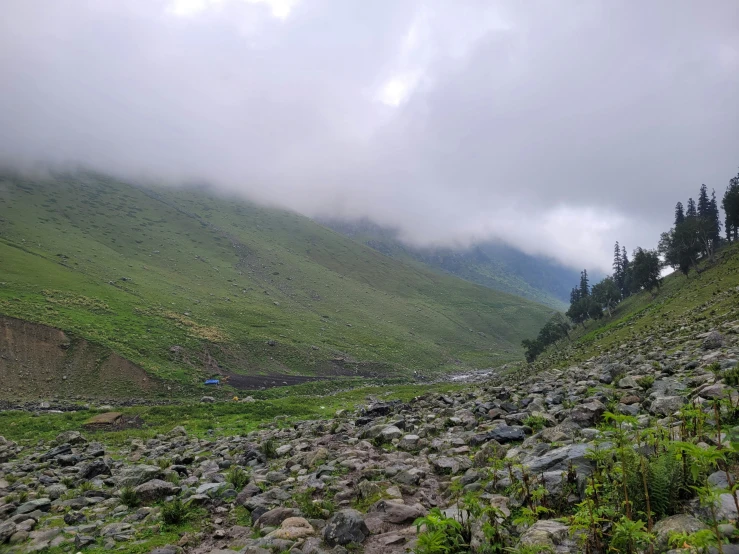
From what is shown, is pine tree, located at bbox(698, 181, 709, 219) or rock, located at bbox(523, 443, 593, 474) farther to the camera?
pine tree, located at bbox(698, 181, 709, 219)

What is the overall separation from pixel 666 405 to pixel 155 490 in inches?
563

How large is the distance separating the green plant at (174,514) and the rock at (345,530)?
4422mm

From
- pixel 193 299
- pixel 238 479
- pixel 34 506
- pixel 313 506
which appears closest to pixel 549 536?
pixel 313 506

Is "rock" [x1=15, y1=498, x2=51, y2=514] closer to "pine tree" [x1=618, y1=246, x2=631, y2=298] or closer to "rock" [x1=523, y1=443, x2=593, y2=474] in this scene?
"rock" [x1=523, y1=443, x2=593, y2=474]

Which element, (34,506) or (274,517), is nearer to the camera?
(274,517)

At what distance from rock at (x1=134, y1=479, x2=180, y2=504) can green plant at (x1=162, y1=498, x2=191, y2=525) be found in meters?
2.02

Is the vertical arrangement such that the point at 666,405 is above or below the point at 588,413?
above

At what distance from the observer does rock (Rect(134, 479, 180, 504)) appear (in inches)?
443

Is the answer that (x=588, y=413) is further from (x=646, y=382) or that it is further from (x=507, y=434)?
(x=646, y=382)

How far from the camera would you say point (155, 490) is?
11438mm

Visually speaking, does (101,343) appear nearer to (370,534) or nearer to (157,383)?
(157,383)

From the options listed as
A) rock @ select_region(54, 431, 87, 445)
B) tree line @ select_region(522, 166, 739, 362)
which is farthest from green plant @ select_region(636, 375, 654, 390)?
tree line @ select_region(522, 166, 739, 362)

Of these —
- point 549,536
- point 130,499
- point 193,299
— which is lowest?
point 130,499

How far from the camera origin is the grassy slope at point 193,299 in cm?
6600
